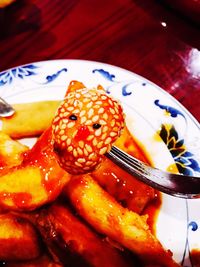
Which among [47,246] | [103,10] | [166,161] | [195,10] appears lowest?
[47,246]

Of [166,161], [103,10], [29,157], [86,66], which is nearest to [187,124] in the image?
[166,161]

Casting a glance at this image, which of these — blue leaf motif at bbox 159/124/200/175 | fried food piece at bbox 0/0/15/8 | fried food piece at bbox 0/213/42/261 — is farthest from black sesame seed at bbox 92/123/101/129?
fried food piece at bbox 0/0/15/8

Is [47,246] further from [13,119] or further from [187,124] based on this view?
[187,124]

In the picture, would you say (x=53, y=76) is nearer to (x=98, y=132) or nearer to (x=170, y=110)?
(x=170, y=110)

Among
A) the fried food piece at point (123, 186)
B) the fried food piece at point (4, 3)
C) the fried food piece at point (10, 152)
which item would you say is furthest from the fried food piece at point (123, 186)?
the fried food piece at point (4, 3)

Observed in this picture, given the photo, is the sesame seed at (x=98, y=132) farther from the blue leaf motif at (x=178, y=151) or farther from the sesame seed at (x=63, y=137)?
the blue leaf motif at (x=178, y=151)

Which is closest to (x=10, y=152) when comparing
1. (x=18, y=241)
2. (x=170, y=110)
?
(x=18, y=241)
